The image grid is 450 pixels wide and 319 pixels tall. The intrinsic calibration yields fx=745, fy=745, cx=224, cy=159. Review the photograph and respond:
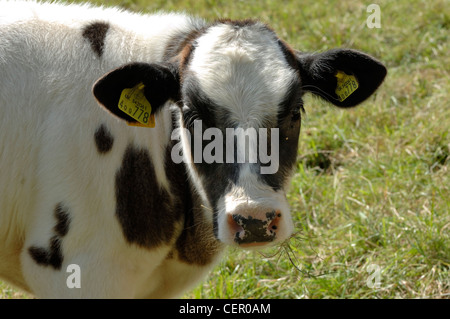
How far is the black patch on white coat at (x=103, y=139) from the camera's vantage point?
4633mm

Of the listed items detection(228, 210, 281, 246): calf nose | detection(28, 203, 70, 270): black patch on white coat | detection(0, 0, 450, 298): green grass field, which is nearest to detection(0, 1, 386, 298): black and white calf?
detection(28, 203, 70, 270): black patch on white coat

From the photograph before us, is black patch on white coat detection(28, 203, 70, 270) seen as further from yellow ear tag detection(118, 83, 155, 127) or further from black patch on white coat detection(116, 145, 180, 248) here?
yellow ear tag detection(118, 83, 155, 127)

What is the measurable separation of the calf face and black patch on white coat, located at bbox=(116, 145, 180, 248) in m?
0.25

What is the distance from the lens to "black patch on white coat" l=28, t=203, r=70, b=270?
4.55 metres

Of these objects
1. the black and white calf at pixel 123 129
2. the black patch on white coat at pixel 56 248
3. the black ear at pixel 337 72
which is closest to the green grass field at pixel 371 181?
the black ear at pixel 337 72

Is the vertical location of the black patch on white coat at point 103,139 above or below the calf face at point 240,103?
below

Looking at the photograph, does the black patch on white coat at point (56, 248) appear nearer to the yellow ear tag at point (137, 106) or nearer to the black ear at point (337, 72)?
the yellow ear tag at point (137, 106)

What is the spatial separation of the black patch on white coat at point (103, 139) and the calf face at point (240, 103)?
0.69 feet

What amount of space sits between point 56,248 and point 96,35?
55.2 inches

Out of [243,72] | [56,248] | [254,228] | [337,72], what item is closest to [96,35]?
[243,72]

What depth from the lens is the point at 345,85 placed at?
491cm

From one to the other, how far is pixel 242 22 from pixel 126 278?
1805 mm

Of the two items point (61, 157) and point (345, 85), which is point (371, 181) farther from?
point (61, 157)
